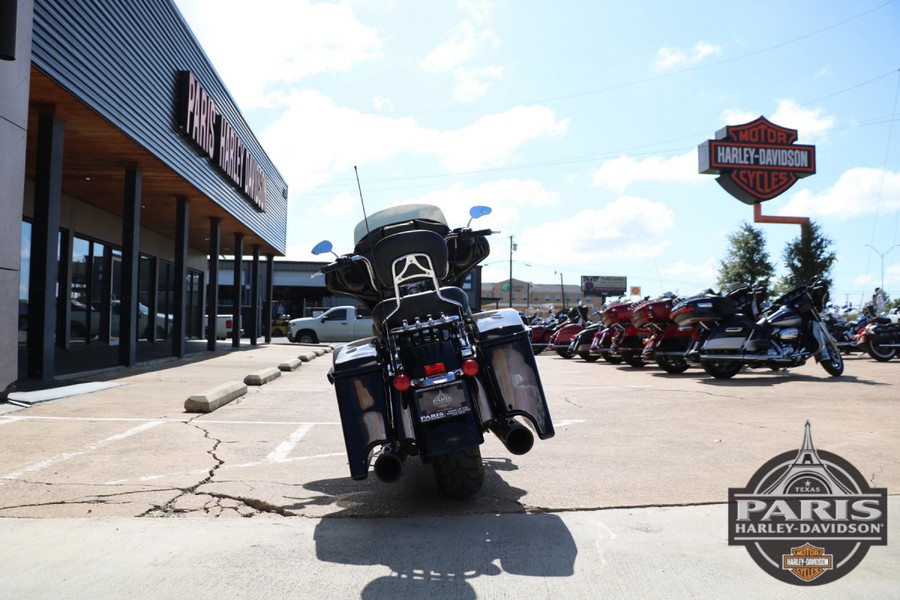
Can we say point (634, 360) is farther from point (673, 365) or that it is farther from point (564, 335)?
point (564, 335)

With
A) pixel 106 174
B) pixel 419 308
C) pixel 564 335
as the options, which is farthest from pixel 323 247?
pixel 564 335

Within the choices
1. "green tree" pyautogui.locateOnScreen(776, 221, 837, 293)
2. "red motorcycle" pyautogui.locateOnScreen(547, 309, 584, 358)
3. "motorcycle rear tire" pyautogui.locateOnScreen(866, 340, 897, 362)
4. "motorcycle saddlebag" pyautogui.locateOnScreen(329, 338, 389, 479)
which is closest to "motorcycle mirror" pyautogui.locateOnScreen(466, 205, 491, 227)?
"motorcycle saddlebag" pyautogui.locateOnScreen(329, 338, 389, 479)

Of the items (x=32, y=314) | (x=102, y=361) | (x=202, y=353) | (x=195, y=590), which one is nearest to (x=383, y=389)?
(x=195, y=590)

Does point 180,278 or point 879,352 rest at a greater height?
point 180,278

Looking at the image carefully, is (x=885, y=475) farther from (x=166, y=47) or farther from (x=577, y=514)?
(x=166, y=47)

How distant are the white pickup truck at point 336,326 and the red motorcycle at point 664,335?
57.1ft

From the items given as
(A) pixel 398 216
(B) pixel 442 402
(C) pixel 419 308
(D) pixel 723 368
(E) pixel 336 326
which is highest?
(A) pixel 398 216

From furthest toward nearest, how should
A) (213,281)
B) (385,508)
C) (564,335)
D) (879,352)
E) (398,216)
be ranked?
(213,281)
(564,335)
(879,352)
(398,216)
(385,508)

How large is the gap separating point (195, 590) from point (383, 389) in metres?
1.41

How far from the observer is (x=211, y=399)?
27.4 feet

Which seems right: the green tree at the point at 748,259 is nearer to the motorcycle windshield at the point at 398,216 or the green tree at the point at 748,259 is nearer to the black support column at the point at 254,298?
the black support column at the point at 254,298

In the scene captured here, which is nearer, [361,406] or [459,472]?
[361,406]

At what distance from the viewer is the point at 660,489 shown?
4512 mm

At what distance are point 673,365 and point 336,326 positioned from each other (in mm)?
18557
